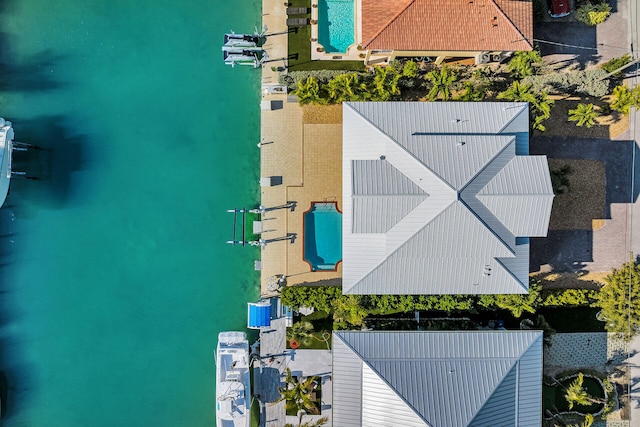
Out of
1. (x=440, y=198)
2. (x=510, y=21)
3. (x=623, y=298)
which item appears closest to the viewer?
(x=440, y=198)

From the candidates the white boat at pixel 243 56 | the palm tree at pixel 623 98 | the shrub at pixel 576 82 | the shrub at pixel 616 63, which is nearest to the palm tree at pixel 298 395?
the white boat at pixel 243 56

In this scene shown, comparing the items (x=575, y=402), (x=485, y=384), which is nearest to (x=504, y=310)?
(x=485, y=384)

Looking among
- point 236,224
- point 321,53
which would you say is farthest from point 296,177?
point 321,53

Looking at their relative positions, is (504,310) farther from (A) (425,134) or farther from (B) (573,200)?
(A) (425,134)

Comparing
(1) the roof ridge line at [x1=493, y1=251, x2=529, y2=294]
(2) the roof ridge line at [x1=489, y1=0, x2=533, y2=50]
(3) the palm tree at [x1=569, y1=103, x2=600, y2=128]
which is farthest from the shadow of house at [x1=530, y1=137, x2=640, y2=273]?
(2) the roof ridge line at [x1=489, y1=0, x2=533, y2=50]

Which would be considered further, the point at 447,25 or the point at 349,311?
the point at 349,311

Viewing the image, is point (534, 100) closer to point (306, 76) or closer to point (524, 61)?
point (524, 61)
